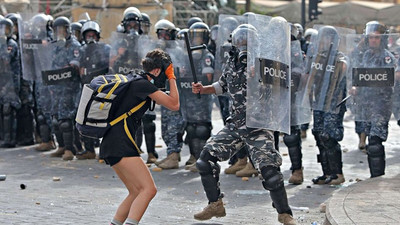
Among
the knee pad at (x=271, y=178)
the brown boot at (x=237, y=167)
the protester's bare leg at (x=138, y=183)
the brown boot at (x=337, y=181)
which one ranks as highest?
the protester's bare leg at (x=138, y=183)

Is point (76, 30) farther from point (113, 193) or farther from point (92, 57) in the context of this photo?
point (113, 193)

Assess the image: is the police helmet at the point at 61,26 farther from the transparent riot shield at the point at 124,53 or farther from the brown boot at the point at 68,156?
the brown boot at the point at 68,156

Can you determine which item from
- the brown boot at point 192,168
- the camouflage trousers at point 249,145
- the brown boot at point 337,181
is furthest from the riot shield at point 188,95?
the camouflage trousers at point 249,145

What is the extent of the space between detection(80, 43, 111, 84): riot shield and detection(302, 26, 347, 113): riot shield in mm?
3224

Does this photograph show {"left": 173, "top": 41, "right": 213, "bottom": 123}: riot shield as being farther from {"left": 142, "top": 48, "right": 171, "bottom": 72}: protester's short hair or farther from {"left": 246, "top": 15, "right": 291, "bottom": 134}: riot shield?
{"left": 142, "top": 48, "right": 171, "bottom": 72}: protester's short hair

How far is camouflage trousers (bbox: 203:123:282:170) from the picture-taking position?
7512 millimetres

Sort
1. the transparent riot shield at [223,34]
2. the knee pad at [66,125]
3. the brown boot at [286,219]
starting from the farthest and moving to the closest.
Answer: the knee pad at [66,125]
the transparent riot shield at [223,34]
the brown boot at [286,219]

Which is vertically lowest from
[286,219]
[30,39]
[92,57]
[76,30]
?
[286,219]

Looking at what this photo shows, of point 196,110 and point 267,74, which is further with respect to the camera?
point 196,110

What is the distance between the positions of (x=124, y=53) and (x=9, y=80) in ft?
8.05

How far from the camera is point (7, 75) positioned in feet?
43.7

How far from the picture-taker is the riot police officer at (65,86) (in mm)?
12258

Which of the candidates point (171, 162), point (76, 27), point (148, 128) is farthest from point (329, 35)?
point (76, 27)

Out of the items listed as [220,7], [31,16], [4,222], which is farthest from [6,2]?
[4,222]
